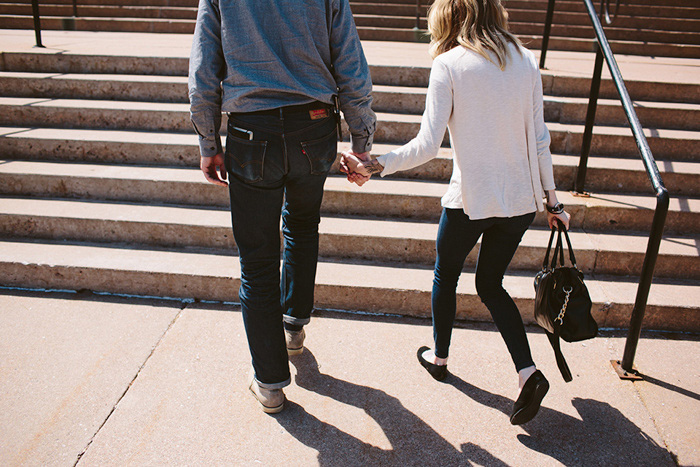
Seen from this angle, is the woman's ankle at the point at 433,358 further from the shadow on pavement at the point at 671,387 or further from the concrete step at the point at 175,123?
the concrete step at the point at 175,123

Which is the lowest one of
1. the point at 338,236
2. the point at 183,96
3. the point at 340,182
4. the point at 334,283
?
the point at 334,283

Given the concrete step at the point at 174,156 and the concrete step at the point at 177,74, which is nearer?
the concrete step at the point at 174,156

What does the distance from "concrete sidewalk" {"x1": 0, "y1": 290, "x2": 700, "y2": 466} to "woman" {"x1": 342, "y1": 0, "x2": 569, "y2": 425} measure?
31 cm

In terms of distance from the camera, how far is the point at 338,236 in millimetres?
3490

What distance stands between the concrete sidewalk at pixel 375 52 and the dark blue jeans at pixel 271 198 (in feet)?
9.29

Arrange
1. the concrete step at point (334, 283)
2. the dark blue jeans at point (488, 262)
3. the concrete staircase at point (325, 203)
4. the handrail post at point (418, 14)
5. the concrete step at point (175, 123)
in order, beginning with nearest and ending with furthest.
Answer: the dark blue jeans at point (488, 262)
the concrete step at point (334, 283)
the concrete staircase at point (325, 203)
the concrete step at point (175, 123)
the handrail post at point (418, 14)

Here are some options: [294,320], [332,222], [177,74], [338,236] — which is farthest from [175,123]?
[294,320]

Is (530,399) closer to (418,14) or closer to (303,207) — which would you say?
(303,207)

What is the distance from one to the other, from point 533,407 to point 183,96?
375cm

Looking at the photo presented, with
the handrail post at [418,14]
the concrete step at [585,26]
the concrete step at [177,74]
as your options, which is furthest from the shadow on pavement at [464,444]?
the concrete step at [585,26]

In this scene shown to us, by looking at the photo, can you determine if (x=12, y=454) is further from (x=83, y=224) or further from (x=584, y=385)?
(x=584, y=385)

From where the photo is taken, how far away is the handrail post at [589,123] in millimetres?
3538

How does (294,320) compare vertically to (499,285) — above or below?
below

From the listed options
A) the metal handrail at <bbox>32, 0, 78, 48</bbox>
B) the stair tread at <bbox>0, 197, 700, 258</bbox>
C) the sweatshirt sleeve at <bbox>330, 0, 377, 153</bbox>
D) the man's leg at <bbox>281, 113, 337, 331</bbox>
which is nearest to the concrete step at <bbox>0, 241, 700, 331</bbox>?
the stair tread at <bbox>0, 197, 700, 258</bbox>
